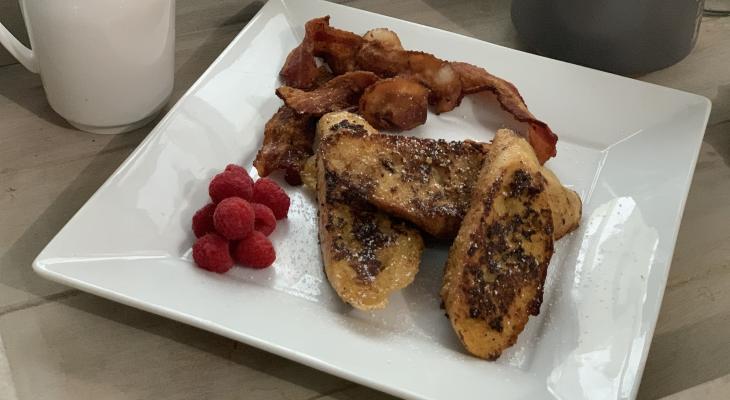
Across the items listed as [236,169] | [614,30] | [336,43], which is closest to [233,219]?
[236,169]

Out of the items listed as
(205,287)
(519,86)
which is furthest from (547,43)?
(205,287)

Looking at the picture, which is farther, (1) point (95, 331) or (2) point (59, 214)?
(2) point (59, 214)

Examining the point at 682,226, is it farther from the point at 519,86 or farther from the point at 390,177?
the point at 390,177

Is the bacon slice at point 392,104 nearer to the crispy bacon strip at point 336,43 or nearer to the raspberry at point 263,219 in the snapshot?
the crispy bacon strip at point 336,43

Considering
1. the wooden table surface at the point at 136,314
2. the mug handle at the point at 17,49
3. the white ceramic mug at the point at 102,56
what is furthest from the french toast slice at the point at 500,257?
the mug handle at the point at 17,49

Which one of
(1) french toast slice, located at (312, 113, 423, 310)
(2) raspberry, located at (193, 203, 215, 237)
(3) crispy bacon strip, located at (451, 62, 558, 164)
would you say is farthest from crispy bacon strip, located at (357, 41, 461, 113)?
(2) raspberry, located at (193, 203, 215, 237)

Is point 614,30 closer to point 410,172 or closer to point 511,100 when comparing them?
point 511,100
